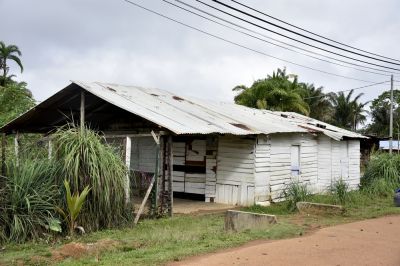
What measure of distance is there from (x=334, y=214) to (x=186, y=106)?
6.01m

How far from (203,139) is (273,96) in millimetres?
15872

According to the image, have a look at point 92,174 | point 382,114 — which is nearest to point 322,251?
point 92,174

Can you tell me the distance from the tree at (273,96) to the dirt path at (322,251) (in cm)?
2186

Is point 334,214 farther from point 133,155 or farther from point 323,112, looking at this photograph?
point 323,112

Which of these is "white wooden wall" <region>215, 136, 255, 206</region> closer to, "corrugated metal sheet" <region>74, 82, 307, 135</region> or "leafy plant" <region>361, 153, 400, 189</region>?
"corrugated metal sheet" <region>74, 82, 307, 135</region>

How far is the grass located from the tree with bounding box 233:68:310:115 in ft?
59.8

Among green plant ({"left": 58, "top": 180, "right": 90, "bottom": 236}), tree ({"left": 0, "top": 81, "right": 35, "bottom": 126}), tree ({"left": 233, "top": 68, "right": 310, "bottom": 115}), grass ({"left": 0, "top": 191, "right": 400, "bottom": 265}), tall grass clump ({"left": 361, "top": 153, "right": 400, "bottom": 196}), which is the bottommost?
grass ({"left": 0, "top": 191, "right": 400, "bottom": 265})

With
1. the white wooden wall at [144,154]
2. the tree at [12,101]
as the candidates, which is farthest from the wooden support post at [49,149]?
the tree at [12,101]

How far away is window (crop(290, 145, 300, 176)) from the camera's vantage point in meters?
17.2

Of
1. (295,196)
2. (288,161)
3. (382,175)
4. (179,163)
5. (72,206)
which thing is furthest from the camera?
(382,175)

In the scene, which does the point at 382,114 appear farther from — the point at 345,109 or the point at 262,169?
the point at 262,169

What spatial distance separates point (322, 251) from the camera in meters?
7.44

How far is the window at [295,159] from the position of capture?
17.2 metres

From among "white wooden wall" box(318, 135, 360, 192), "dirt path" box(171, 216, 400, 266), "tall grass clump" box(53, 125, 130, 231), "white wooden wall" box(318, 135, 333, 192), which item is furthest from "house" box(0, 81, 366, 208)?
"dirt path" box(171, 216, 400, 266)
